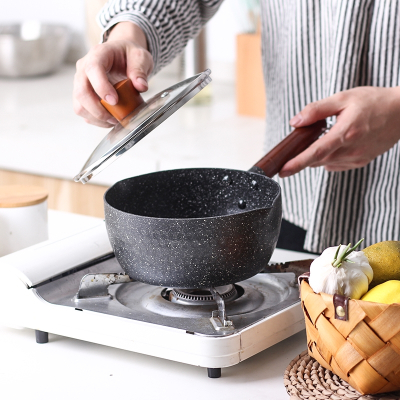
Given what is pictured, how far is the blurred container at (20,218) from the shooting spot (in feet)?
2.89

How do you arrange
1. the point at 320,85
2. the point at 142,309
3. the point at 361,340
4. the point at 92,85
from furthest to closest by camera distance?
the point at 320,85, the point at 92,85, the point at 142,309, the point at 361,340

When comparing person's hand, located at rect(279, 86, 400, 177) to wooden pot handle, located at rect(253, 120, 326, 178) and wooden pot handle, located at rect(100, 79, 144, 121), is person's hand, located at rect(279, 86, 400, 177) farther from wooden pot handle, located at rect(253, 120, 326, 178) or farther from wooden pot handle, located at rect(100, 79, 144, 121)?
wooden pot handle, located at rect(100, 79, 144, 121)

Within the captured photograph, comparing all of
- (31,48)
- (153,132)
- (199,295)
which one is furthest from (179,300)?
(31,48)

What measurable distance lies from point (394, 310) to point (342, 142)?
0.41 meters

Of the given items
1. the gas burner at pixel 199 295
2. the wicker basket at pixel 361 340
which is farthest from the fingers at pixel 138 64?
the wicker basket at pixel 361 340

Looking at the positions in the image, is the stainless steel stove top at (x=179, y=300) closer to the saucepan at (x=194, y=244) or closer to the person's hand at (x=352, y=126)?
the saucepan at (x=194, y=244)

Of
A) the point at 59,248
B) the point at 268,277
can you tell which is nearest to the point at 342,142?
the point at 268,277

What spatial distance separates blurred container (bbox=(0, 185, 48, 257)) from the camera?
2.89 ft

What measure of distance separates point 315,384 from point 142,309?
0.65 ft

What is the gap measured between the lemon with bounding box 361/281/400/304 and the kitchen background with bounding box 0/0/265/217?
90 cm

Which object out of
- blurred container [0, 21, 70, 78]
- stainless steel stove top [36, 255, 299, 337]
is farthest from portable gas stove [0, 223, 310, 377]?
blurred container [0, 21, 70, 78]

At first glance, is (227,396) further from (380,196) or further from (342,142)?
(380,196)

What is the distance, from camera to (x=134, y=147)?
1.67m

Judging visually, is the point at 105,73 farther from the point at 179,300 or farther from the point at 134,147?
the point at 134,147
